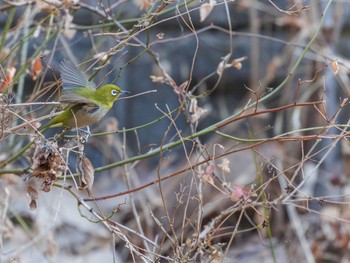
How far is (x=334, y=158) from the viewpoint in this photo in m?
5.51

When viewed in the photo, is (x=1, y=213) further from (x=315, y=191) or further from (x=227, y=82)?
(x=227, y=82)

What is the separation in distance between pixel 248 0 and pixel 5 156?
301cm

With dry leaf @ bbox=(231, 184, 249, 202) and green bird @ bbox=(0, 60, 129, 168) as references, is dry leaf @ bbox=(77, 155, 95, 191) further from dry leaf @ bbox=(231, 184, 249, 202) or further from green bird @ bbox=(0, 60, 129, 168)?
dry leaf @ bbox=(231, 184, 249, 202)

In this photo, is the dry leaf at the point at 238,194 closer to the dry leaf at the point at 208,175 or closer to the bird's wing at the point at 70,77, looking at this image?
Result: the dry leaf at the point at 208,175

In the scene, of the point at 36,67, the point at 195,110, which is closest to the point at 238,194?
the point at 195,110

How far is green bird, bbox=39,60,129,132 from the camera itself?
2.33m

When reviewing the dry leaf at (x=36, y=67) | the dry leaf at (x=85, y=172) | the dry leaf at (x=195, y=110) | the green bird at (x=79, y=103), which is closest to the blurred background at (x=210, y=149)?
the dry leaf at (x=36, y=67)

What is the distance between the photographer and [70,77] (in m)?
2.38

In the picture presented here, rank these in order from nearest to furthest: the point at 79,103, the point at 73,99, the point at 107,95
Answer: the point at 73,99 → the point at 79,103 → the point at 107,95

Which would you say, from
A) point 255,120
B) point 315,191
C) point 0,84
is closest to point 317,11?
point 255,120

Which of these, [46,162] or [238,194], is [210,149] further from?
[46,162]

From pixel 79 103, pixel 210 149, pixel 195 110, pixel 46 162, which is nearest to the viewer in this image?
pixel 46 162

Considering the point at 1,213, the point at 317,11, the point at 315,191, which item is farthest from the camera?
the point at 317,11

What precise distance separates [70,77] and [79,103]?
0.35ft
